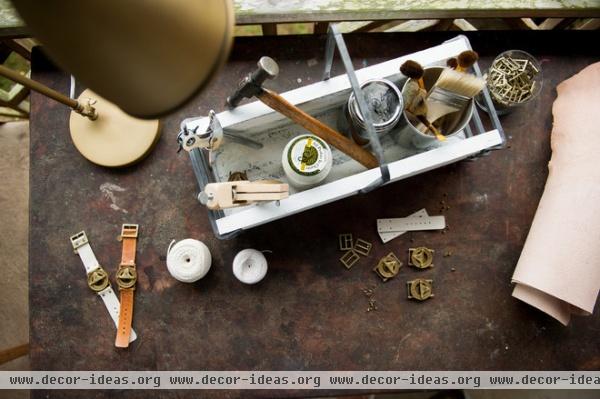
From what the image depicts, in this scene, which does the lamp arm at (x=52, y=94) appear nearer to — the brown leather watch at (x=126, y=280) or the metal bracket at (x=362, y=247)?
the brown leather watch at (x=126, y=280)

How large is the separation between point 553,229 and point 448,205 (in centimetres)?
28

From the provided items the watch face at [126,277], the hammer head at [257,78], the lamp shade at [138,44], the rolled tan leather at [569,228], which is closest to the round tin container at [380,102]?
the hammer head at [257,78]

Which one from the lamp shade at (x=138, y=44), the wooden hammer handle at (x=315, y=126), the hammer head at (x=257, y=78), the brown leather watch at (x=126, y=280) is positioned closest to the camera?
the lamp shade at (x=138, y=44)

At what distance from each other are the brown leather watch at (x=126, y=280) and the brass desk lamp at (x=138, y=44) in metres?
0.83

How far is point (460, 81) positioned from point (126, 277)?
39.5 inches

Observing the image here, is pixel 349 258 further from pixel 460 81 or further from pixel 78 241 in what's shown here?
pixel 78 241

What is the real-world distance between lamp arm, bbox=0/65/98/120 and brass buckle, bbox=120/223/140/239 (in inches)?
12.4

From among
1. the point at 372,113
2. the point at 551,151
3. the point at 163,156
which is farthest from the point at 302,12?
the point at 551,151

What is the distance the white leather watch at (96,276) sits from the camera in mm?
1220

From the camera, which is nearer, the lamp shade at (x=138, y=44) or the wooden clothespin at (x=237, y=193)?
the lamp shade at (x=138, y=44)

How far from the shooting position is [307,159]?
1.08 meters

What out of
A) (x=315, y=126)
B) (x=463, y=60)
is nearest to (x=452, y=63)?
(x=463, y=60)

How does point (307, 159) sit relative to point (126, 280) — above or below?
above

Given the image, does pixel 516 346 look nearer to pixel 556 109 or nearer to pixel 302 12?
Answer: pixel 556 109
